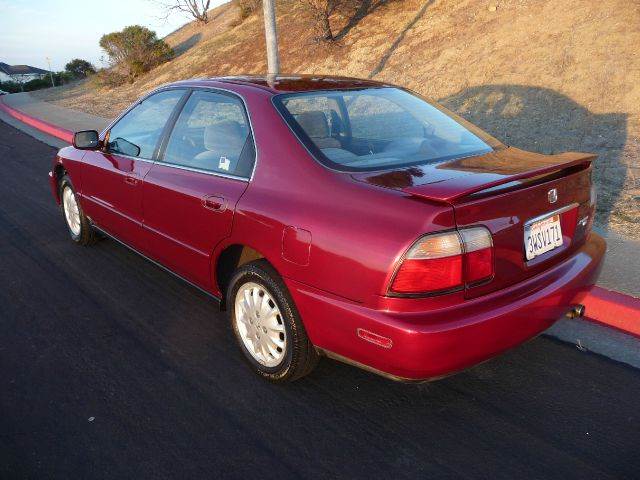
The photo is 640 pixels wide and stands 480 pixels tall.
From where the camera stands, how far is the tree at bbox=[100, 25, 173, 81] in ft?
86.6

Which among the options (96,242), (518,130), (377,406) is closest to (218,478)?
(377,406)

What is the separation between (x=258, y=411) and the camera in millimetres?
2912

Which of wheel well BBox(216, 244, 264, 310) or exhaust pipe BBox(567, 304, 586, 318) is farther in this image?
wheel well BBox(216, 244, 264, 310)

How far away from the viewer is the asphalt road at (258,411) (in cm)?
Result: 252

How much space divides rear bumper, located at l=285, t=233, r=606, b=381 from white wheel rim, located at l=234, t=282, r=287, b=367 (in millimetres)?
306

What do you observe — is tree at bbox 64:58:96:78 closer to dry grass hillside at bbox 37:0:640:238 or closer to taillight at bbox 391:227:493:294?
dry grass hillside at bbox 37:0:640:238

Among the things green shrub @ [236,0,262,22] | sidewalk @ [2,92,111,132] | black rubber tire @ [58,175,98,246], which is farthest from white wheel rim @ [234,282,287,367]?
green shrub @ [236,0,262,22]

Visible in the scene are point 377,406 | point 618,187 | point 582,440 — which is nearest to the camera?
point 582,440

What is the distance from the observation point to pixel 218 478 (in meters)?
2.45

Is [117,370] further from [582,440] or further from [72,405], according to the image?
[582,440]

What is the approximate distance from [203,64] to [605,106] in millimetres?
17418

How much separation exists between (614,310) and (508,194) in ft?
5.92

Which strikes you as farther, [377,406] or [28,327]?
[28,327]

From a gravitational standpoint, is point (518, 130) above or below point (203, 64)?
below
